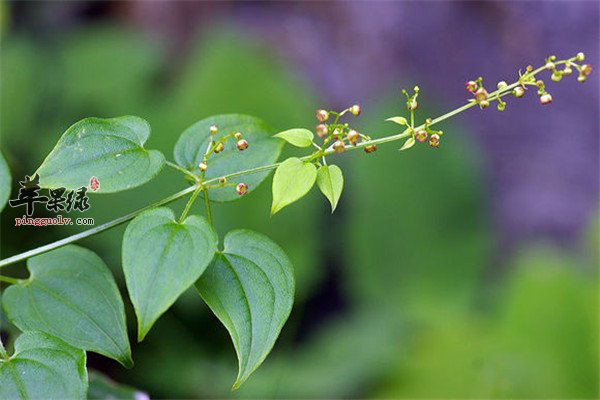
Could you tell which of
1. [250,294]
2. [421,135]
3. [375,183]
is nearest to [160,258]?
[250,294]

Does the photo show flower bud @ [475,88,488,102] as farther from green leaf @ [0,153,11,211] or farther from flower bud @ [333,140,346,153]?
green leaf @ [0,153,11,211]

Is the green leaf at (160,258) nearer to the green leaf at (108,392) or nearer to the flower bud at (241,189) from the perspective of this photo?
the flower bud at (241,189)

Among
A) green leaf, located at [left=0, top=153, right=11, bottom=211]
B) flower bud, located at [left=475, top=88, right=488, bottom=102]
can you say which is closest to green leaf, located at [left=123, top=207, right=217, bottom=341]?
green leaf, located at [left=0, top=153, right=11, bottom=211]

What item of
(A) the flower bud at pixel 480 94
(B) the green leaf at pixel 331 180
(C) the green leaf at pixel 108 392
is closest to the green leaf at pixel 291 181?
(B) the green leaf at pixel 331 180

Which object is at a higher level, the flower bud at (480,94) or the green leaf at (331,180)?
the flower bud at (480,94)

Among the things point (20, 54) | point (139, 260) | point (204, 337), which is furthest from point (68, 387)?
point (20, 54)

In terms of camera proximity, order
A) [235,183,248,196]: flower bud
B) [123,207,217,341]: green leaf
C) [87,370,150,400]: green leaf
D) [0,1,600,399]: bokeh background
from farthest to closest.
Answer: [0,1,600,399]: bokeh background
[87,370,150,400]: green leaf
[235,183,248,196]: flower bud
[123,207,217,341]: green leaf

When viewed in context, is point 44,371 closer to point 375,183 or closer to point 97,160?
point 97,160
